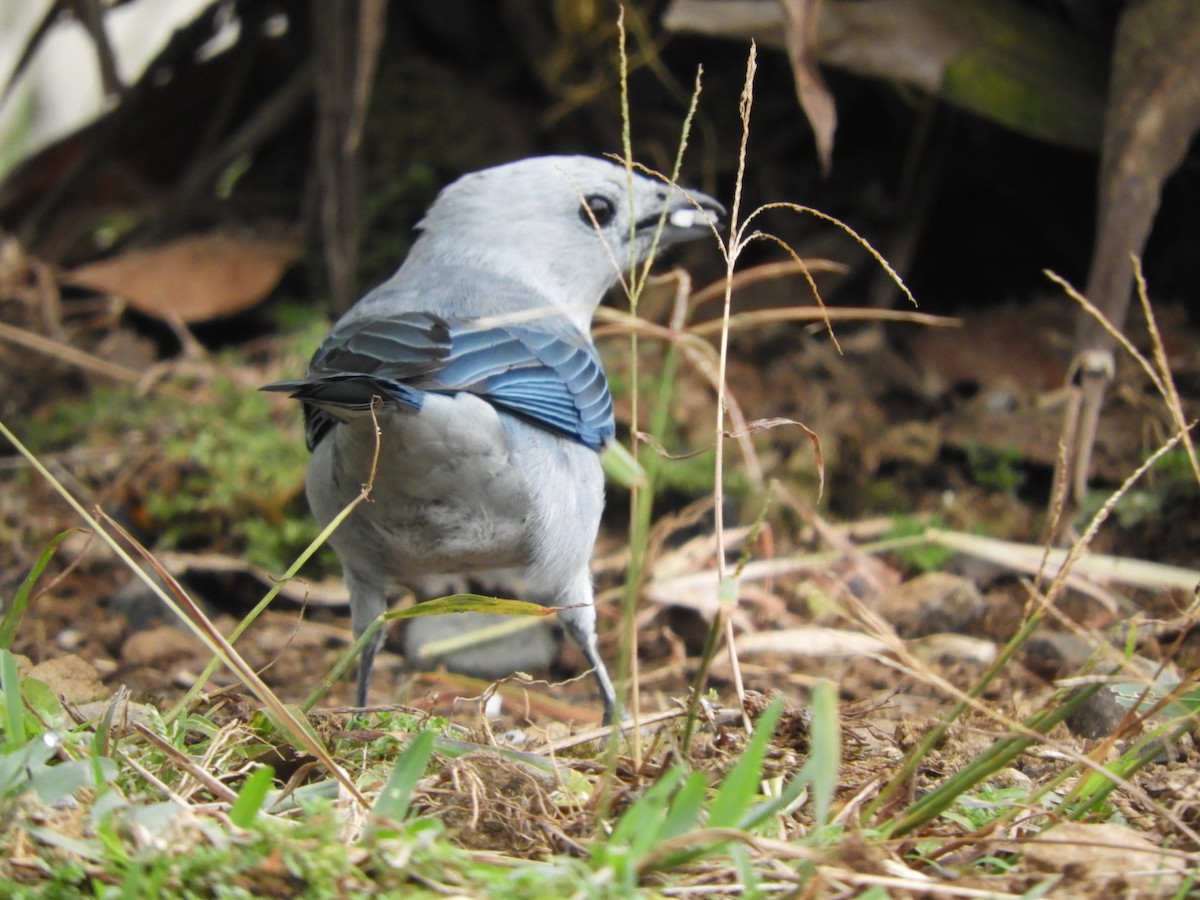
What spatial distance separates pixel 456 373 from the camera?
121 inches

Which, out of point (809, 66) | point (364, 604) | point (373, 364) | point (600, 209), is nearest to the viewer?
point (373, 364)

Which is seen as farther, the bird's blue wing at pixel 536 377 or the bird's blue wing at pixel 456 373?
the bird's blue wing at pixel 536 377

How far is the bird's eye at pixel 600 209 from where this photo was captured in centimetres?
388

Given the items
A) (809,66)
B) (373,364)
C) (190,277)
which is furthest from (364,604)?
(190,277)

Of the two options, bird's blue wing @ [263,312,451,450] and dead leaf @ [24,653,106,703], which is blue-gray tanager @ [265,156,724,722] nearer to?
bird's blue wing @ [263,312,451,450]

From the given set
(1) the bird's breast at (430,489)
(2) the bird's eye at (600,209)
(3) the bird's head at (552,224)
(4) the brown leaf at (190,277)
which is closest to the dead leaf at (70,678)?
(1) the bird's breast at (430,489)

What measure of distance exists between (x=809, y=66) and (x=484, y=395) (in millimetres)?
1703

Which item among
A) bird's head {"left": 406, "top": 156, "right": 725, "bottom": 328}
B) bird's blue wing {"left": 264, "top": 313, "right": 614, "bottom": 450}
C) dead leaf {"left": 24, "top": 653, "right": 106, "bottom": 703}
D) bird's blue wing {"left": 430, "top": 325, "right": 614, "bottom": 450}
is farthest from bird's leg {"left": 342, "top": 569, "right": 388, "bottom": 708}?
bird's head {"left": 406, "top": 156, "right": 725, "bottom": 328}

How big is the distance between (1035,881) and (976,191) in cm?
444

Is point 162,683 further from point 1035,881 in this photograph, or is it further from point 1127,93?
point 1127,93

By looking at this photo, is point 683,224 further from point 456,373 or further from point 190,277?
point 190,277

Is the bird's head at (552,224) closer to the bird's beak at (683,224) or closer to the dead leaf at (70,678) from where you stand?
the bird's beak at (683,224)

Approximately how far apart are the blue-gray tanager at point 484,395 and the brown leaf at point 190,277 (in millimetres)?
1999

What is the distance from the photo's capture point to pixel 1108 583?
13.8 ft
